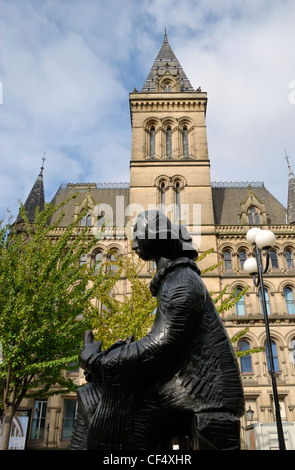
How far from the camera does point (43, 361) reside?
35.6 ft

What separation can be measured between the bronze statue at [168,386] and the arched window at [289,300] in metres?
23.1

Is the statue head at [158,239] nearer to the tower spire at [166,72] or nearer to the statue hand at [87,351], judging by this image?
the statue hand at [87,351]

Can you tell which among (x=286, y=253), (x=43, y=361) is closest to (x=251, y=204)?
(x=286, y=253)

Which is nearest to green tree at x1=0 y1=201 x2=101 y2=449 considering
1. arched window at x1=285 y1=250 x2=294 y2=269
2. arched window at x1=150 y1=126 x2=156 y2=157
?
arched window at x1=285 y1=250 x2=294 y2=269

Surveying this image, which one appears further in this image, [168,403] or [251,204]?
[251,204]

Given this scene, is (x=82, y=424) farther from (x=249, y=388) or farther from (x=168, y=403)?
(x=249, y=388)

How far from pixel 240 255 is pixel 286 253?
3142mm

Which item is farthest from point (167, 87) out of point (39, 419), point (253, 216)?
point (39, 419)

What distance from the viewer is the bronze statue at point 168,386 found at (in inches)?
66.9

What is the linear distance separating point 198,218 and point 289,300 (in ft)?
26.0

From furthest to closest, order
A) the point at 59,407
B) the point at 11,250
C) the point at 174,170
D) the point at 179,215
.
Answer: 1. the point at 174,170
2. the point at 179,215
3. the point at 59,407
4. the point at 11,250

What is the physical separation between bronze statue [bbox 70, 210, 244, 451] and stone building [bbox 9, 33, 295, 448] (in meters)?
19.6

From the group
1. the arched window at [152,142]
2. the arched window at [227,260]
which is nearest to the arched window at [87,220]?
the arched window at [152,142]
